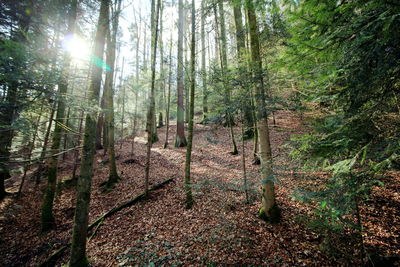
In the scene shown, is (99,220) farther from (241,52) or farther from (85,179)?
(241,52)

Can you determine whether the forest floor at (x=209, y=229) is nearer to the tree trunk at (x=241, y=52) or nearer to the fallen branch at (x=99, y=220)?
the fallen branch at (x=99, y=220)

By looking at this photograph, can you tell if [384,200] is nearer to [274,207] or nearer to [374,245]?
[374,245]

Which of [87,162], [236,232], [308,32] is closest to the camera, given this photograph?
Result: [308,32]

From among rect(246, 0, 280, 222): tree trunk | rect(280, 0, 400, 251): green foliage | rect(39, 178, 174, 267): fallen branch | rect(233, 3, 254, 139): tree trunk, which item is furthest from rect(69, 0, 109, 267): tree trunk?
rect(280, 0, 400, 251): green foliage

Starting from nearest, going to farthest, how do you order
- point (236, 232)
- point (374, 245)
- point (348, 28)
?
point (348, 28)
point (374, 245)
point (236, 232)

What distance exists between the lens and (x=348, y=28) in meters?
2.16

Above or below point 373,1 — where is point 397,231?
below

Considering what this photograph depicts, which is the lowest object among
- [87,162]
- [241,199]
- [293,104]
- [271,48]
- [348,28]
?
[241,199]

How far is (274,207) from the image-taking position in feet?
16.6

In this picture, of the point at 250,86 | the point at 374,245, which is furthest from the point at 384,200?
Answer: the point at 250,86

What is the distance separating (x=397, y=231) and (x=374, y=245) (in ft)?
2.70

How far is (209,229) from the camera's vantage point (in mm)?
5148

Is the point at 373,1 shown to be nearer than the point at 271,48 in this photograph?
Yes

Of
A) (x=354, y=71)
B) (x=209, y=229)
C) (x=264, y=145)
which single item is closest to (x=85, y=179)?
(x=209, y=229)
